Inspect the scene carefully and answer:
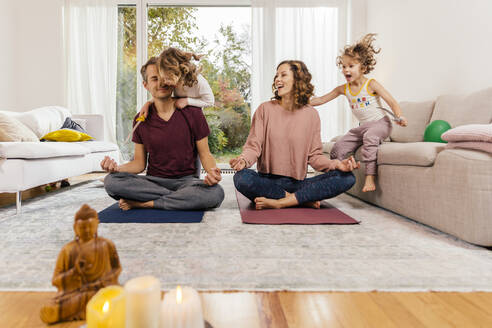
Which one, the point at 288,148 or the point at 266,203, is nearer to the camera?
the point at 266,203

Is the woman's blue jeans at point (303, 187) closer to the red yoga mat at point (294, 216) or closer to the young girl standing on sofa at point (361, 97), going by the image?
the red yoga mat at point (294, 216)

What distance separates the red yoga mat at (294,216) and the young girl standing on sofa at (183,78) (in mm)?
772

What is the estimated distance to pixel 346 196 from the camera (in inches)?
122

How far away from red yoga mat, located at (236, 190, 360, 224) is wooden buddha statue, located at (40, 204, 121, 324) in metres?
1.13

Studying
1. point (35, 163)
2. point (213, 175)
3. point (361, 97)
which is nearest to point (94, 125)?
point (35, 163)

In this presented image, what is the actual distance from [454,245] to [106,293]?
148 centimetres

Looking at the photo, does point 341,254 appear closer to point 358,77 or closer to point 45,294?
point 45,294

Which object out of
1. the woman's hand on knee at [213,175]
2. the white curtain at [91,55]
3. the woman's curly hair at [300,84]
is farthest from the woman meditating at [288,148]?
the white curtain at [91,55]

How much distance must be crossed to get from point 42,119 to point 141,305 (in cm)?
343

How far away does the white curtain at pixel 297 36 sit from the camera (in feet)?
17.6

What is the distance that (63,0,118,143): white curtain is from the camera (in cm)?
533

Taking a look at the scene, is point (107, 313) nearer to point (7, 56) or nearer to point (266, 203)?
point (266, 203)

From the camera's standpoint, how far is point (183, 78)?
Result: 215 centimetres

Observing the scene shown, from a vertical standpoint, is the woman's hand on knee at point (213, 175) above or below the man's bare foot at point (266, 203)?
above
